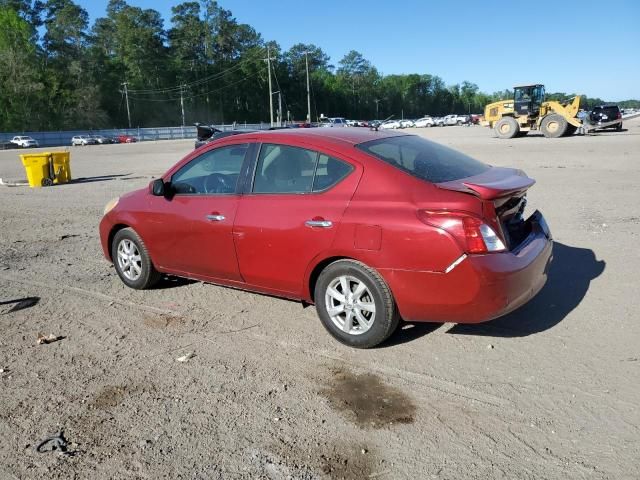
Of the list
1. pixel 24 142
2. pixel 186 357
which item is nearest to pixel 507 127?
pixel 186 357

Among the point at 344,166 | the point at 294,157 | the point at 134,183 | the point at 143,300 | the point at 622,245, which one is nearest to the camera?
the point at 344,166

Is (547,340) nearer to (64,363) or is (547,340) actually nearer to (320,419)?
(320,419)

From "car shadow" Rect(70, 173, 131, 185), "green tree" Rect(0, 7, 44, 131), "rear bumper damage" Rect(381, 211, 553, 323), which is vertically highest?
"green tree" Rect(0, 7, 44, 131)

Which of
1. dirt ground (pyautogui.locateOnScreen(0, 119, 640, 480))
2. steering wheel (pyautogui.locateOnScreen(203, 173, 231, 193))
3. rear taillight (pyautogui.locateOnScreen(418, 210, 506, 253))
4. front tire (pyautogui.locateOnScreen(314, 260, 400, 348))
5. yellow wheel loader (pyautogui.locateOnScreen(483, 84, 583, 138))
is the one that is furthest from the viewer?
yellow wheel loader (pyautogui.locateOnScreen(483, 84, 583, 138))

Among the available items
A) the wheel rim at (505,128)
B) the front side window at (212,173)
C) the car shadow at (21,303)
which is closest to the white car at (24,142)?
the wheel rim at (505,128)

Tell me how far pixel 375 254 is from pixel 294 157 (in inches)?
45.9

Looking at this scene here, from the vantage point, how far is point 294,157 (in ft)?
14.7

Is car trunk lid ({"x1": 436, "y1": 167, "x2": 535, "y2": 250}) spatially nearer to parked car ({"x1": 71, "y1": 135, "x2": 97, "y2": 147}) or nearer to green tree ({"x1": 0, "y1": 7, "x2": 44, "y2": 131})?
parked car ({"x1": 71, "y1": 135, "x2": 97, "y2": 147})

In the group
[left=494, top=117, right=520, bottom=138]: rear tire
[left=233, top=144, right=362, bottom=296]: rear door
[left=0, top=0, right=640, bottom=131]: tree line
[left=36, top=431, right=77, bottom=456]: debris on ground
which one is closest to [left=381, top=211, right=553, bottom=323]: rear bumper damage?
[left=233, top=144, right=362, bottom=296]: rear door

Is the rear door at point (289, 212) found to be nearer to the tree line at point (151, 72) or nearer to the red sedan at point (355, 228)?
the red sedan at point (355, 228)

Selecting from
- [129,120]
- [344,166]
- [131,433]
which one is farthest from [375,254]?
[129,120]

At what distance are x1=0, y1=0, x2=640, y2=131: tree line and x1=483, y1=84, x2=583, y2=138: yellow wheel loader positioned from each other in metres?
58.0

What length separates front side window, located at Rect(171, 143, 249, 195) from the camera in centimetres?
482

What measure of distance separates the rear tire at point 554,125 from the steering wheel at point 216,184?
29703 millimetres
